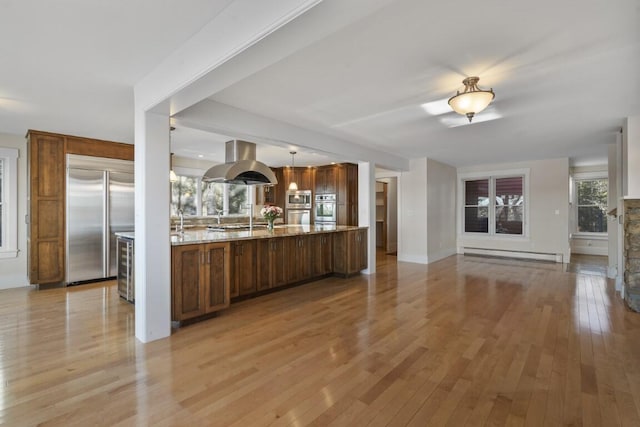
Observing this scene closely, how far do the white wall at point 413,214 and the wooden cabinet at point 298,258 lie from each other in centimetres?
313

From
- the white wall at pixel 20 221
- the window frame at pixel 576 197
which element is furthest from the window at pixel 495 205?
the white wall at pixel 20 221

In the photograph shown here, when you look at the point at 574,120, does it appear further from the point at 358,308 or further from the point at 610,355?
the point at 358,308

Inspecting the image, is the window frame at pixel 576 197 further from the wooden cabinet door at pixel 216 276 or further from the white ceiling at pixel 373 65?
the wooden cabinet door at pixel 216 276

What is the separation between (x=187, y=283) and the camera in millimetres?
3203

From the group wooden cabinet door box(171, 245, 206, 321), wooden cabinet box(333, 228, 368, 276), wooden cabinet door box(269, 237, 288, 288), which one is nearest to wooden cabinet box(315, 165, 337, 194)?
wooden cabinet box(333, 228, 368, 276)

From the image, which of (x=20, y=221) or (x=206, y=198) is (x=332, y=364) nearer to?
(x=20, y=221)

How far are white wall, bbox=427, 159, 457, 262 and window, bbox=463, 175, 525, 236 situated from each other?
466mm

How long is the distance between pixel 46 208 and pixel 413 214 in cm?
691

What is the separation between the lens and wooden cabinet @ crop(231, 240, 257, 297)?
397cm

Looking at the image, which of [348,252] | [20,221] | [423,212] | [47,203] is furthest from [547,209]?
[20,221]

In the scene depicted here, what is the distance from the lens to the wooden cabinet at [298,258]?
4742 mm

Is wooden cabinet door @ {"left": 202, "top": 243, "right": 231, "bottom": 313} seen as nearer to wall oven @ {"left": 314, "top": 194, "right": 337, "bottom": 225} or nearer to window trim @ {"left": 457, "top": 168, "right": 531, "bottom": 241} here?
wall oven @ {"left": 314, "top": 194, "right": 337, "bottom": 225}

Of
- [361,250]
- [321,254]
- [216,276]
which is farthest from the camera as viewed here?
A: [361,250]

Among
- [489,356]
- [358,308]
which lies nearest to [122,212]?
[358,308]
